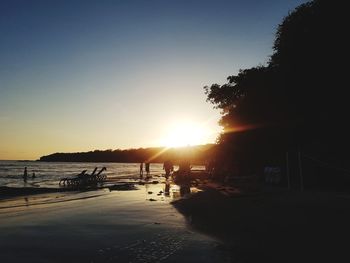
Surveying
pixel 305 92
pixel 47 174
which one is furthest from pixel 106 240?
pixel 47 174

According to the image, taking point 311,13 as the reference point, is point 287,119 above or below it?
below

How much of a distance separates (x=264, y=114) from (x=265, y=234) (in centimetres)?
1904

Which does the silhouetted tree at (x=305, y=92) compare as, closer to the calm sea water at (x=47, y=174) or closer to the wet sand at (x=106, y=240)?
the wet sand at (x=106, y=240)

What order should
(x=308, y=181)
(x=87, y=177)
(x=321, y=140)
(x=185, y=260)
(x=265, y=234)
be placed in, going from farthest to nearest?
1. (x=87, y=177)
2. (x=321, y=140)
3. (x=308, y=181)
4. (x=265, y=234)
5. (x=185, y=260)

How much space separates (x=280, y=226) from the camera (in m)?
9.06

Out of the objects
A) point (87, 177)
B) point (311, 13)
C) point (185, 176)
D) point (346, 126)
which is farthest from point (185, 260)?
point (87, 177)

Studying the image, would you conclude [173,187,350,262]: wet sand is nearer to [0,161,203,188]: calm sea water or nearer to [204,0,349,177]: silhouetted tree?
[204,0,349,177]: silhouetted tree

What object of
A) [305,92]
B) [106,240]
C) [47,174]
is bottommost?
[106,240]

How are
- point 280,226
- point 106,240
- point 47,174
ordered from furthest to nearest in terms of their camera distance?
1. point 47,174
2. point 280,226
3. point 106,240

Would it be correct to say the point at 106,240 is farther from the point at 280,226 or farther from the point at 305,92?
the point at 305,92

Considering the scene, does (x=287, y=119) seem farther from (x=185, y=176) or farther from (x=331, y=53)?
(x=185, y=176)

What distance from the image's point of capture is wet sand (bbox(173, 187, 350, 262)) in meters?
6.82

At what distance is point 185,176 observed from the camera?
109ft

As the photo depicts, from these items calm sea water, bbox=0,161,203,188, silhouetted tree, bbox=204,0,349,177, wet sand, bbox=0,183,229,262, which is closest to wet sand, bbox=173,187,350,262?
wet sand, bbox=0,183,229,262
